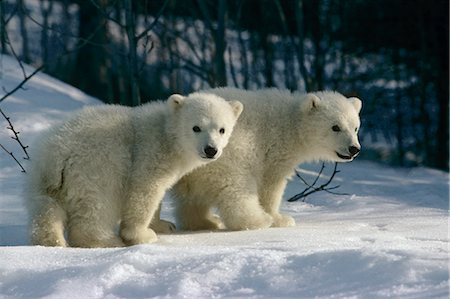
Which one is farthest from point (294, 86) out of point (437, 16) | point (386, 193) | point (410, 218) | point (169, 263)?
point (169, 263)

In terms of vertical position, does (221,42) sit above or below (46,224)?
below

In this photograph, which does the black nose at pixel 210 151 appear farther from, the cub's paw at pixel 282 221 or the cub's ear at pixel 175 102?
the cub's paw at pixel 282 221

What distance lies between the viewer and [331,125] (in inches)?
234

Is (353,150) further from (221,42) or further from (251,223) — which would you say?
(221,42)

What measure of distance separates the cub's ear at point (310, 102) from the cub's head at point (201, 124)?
74 cm

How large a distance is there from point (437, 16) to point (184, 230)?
9560 mm

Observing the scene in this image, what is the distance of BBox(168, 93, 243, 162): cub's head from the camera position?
515 centimetres

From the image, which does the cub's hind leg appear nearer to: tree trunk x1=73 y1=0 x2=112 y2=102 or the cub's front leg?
the cub's front leg

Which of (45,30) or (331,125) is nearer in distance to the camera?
(331,125)

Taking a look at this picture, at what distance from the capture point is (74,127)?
5051 millimetres

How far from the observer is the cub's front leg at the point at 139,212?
5055 mm

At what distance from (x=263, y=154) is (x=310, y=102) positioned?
0.51 meters

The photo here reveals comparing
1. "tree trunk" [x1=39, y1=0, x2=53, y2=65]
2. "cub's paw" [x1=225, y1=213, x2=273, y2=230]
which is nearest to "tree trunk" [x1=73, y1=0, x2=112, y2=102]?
"tree trunk" [x1=39, y1=0, x2=53, y2=65]

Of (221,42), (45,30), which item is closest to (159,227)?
(221,42)
